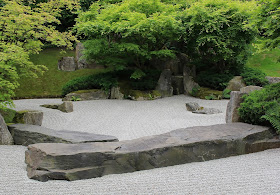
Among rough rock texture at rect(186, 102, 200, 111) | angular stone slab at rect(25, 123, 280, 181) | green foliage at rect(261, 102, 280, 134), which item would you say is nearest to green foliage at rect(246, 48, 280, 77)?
rough rock texture at rect(186, 102, 200, 111)

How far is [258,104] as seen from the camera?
5.68 metres

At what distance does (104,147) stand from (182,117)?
6.77m

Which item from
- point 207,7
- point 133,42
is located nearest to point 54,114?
point 133,42

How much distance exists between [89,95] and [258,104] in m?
11.0

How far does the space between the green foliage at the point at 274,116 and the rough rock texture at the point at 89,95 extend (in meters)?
11.0

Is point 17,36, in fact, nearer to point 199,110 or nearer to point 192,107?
point 192,107

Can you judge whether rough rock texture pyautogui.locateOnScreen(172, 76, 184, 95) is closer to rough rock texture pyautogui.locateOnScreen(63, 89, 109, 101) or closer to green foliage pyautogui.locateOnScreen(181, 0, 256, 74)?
green foliage pyautogui.locateOnScreen(181, 0, 256, 74)

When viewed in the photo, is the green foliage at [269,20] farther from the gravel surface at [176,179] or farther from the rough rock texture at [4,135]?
the rough rock texture at [4,135]

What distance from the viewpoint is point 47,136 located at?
5918 mm

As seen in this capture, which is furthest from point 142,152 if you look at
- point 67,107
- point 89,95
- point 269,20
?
point 89,95

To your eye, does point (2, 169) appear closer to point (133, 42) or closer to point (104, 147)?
point (104, 147)

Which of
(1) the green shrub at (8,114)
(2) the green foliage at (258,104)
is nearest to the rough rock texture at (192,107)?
(2) the green foliage at (258,104)

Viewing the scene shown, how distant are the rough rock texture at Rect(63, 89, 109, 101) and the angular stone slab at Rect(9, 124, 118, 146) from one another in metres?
8.51

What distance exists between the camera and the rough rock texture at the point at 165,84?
51.9 ft
